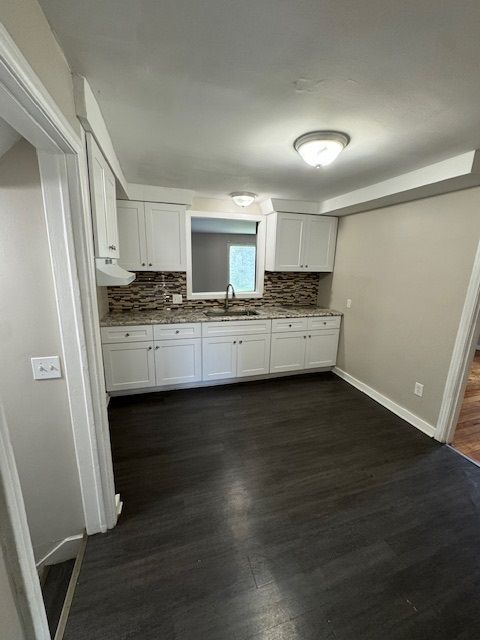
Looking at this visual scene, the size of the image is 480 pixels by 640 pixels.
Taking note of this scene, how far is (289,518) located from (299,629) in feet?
1.67

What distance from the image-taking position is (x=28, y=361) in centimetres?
124

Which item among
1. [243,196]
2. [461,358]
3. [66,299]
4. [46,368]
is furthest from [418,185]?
→ [46,368]

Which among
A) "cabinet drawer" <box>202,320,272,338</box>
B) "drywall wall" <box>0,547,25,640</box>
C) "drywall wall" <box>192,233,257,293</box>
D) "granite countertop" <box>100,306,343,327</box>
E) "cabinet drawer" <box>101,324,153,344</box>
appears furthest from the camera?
"drywall wall" <box>192,233,257,293</box>

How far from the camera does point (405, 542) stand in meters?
1.52

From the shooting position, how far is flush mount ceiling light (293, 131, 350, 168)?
63.7 inches

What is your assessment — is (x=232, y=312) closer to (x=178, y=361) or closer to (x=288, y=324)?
(x=288, y=324)

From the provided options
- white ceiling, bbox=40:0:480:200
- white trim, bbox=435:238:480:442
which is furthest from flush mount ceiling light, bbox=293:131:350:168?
white trim, bbox=435:238:480:442

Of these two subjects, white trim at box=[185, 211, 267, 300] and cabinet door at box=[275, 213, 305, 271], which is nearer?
white trim at box=[185, 211, 267, 300]

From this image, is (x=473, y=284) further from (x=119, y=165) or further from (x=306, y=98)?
(x=119, y=165)

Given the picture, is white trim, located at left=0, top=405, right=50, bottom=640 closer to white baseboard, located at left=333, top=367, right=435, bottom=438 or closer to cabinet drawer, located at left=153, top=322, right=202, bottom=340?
cabinet drawer, located at left=153, top=322, right=202, bottom=340

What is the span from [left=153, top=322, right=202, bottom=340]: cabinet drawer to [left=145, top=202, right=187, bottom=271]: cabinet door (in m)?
0.72

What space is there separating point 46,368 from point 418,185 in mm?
2922

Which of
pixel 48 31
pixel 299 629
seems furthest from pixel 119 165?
pixel 299 629

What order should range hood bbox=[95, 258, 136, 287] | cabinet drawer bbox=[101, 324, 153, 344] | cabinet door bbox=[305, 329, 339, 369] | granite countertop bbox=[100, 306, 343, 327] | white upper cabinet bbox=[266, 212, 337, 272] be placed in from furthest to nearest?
cabinet door bbox=[305, 329, 339, 369], white upper cabinet bbox=[266, 212, 337, 272], granite countertop bbox=[100, 306, 343, 327], cabinet drawer bbox=[101, 324, 153, 344], range hood bbox=[95, 258, 136, 287]
